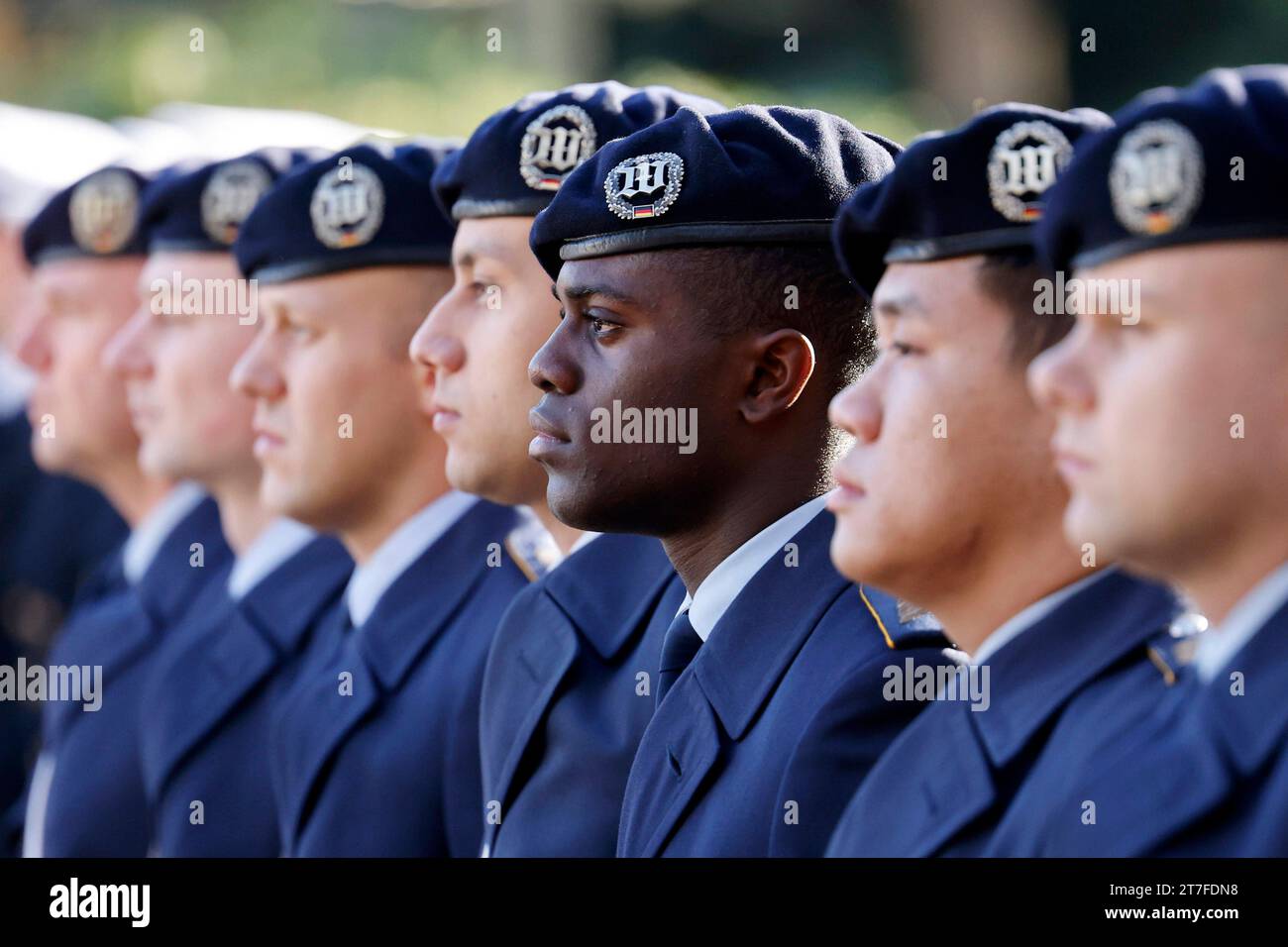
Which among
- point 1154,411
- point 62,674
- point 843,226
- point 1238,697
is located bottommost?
point 62,674

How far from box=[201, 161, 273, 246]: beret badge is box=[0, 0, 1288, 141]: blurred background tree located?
2886 millimetres

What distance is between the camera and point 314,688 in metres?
4.67

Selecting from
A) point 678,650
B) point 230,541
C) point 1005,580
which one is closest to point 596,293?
point 678,650

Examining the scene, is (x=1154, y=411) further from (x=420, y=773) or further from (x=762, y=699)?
(x=420, y=773)

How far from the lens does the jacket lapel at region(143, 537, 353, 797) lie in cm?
512

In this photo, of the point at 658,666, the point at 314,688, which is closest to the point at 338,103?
the point at 314,688

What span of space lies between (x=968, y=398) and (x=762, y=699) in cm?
67

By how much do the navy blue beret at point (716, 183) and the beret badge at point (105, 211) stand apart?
2.93 meters

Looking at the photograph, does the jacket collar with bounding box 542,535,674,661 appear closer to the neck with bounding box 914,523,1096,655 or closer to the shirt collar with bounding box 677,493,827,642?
the shirt collar with bounding box 677,493,827,642

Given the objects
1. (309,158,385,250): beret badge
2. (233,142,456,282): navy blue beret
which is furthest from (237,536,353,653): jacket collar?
(309,158,385,250): beret badge

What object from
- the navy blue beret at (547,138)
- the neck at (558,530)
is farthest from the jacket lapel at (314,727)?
the navy blue beret at (547,138)

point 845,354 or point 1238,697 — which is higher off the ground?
point 845,354

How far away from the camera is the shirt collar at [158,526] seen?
20.9 feet

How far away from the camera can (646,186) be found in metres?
3.53
